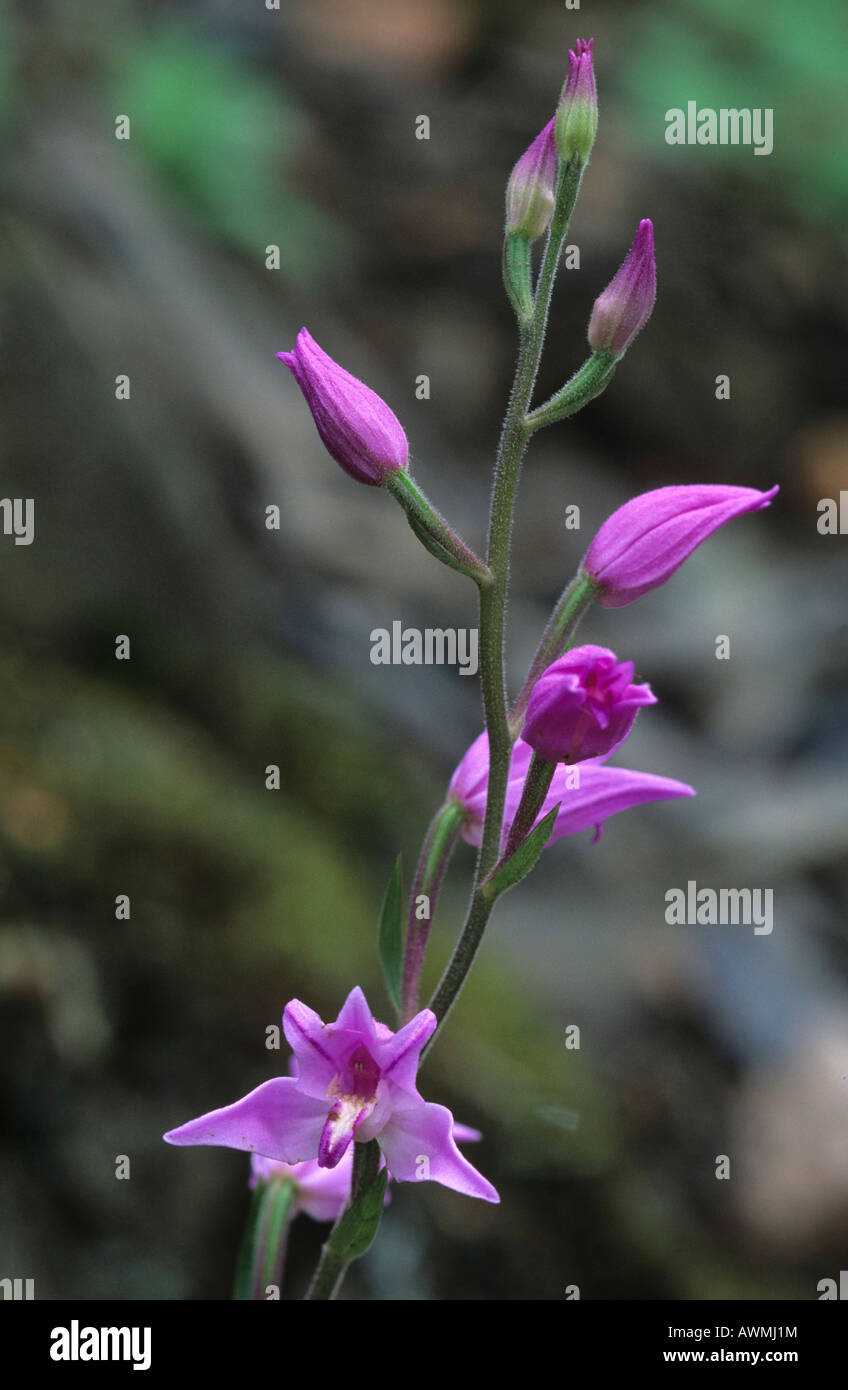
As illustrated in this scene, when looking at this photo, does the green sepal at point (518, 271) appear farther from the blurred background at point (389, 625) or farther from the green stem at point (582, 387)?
the blurred background at point (389, 625)

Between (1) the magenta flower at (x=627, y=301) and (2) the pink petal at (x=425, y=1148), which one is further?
(1) the magenta flower at (x=627, y=301)

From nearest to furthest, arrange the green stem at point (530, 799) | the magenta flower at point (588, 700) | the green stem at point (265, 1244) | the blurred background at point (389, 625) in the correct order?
Result: 1. the magenta flower at point (588, 700)
2. the green stem at point (530, 799)
3. the green stem at point (265, 1244)
4. the blurred background at point (389, 625)

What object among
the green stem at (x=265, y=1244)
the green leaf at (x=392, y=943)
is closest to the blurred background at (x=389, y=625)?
the green stem at (x=265, y=1244)

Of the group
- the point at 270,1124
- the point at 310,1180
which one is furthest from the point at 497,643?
the point at 310,1180

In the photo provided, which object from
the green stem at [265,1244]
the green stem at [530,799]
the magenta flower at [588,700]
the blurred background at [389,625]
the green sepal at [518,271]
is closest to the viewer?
the magenta flower at [588,700]

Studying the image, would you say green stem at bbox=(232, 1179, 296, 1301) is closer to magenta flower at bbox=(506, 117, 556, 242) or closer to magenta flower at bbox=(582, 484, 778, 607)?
magenta flower at bbox=(582, 484, 778, 607)

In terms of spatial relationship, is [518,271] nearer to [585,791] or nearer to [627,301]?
[627,301]

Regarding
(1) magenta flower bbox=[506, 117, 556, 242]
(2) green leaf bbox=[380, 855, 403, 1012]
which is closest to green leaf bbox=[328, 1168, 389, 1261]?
(2) green leaf bbox=[380, 855, 403, 1012]
